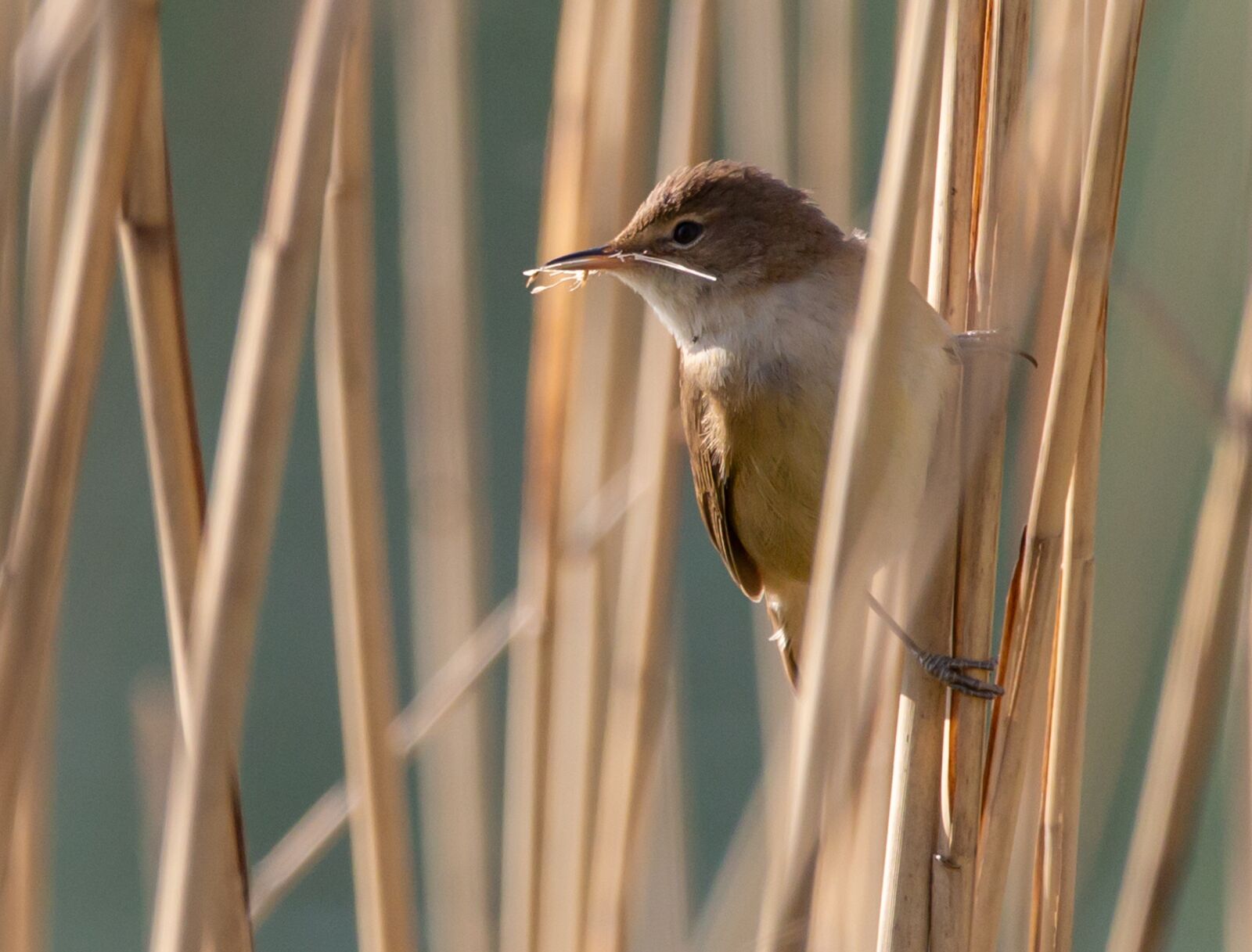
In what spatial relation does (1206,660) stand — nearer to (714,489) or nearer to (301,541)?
(714,489)

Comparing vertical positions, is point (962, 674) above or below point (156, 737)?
above

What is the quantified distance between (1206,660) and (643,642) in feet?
1.98

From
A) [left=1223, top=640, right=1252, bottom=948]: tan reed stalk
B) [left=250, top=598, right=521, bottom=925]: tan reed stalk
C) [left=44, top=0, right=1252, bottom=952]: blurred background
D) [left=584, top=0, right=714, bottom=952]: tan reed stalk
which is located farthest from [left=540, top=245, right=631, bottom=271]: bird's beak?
[left=44, top=0, right=1252, bottom=952]: blurred background

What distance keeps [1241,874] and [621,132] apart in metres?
1.07

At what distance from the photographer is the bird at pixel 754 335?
1.52 meters

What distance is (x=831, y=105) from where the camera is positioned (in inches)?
72.0

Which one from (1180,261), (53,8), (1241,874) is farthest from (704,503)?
(1180,261)

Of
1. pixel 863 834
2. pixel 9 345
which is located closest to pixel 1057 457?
pixel 863 834

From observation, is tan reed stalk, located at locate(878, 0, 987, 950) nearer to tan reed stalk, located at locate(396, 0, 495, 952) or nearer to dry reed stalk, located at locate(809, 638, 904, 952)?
dry reed stalk, located at locate(809, 638, 904, 952)

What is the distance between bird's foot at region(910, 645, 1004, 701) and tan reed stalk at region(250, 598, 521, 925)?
656mm

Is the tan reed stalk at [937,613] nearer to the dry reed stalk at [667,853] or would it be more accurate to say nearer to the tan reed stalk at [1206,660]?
the tan reed stalk at [1206,660]

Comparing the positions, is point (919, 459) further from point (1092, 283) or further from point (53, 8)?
point (53, 8)

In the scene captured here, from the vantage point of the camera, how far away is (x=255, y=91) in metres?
3.67

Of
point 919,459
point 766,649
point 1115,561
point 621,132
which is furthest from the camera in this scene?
point 1115,561
